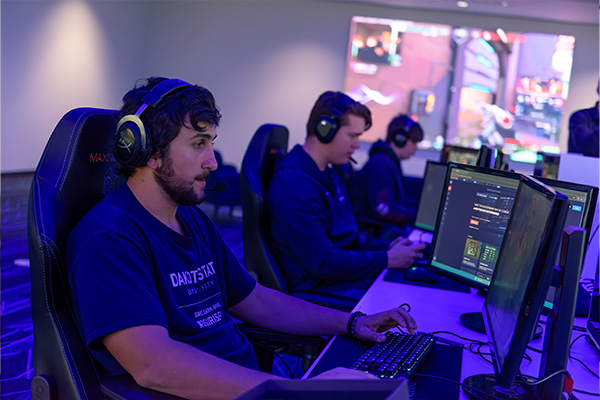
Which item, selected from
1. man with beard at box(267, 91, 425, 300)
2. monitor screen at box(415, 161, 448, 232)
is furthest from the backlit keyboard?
monitor screen at box(415, 161, 448, 232)

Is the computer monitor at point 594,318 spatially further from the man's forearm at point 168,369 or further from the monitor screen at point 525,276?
the man's forearm at point 168,369

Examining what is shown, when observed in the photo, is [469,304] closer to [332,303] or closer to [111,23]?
[332,303]

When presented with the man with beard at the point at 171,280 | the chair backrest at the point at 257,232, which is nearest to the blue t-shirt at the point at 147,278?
the man with beard at the point at 171,280

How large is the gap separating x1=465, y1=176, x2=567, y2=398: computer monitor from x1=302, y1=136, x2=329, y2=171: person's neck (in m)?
1.29

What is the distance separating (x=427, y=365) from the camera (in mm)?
1331

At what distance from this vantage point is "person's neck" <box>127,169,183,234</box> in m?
1.35

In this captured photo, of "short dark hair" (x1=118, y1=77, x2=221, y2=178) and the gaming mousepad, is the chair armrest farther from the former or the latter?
"short dark hair" (x1=118, y1=77, x2=221, y2=178)

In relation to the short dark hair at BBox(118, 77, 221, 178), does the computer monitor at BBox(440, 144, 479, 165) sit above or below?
below

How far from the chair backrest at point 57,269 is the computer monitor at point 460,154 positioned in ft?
9.60

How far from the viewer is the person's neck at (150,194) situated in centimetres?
135

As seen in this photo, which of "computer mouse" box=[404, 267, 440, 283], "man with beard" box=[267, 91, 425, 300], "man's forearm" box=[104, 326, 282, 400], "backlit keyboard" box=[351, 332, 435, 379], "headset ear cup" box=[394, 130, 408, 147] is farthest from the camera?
"headset ear cup" box=[394, 130, 408, 147]

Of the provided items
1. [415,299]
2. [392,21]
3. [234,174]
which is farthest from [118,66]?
[415,299]

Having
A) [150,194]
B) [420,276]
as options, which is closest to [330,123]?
[420,276]

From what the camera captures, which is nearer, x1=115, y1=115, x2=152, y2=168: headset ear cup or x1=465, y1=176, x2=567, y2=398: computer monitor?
x1=465, y1=176, x2=567, y2=398: computer monitor
